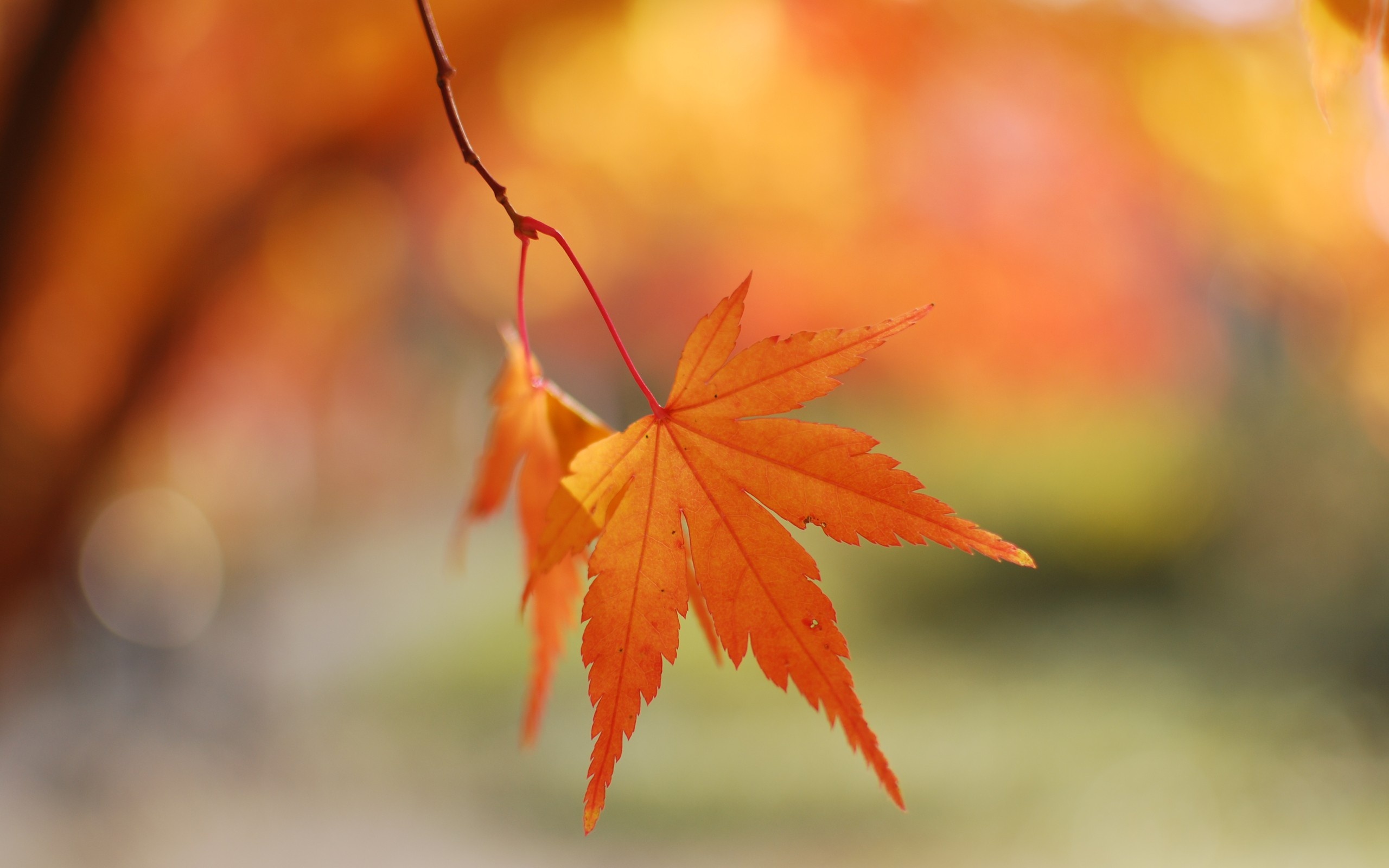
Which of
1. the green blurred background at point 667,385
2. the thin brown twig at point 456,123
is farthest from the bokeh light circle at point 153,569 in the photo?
the thin brown twig at point 456,123

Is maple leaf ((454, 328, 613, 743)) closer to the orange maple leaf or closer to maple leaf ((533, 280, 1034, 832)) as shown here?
the orange maple leaf

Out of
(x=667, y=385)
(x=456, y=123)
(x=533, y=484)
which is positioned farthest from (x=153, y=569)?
(x=456, y=123)

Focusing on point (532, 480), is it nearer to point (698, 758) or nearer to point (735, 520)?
point (735, 520)

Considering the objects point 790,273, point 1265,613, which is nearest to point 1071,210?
point 790,273

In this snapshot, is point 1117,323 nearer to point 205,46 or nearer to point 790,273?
point 790,273

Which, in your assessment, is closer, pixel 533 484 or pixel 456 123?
pixel 456 123
